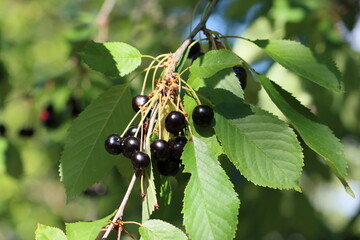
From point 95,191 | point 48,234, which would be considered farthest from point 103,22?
point 48,234

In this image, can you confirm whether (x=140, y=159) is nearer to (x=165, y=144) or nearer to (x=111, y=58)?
(x=165, y=144)

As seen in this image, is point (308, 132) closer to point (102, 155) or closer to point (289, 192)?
point (102, 155)

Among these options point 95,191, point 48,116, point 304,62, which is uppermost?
point 304,62

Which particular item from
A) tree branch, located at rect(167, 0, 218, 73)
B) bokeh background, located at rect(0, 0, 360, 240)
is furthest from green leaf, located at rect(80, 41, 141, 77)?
bokeh background, located at rect(0, 0, 360, 240)

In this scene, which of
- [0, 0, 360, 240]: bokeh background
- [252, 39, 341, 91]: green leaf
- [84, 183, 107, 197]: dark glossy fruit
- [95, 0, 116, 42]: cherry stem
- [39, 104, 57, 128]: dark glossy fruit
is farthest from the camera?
[84, 183, 107, 197]: dark glossy fruit

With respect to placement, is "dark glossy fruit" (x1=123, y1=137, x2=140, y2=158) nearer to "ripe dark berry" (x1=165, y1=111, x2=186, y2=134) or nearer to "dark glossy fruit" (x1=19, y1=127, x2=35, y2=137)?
"ripe dark berry" (x1=165, y1=111, x2=186, y2=134)

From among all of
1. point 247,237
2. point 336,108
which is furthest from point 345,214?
point 336,108
